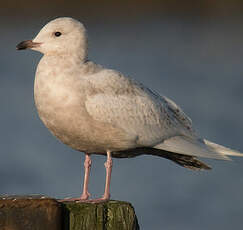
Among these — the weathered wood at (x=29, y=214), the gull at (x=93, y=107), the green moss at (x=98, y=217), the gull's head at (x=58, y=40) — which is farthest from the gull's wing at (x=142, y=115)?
the weathered wood at (x=29, y=214)

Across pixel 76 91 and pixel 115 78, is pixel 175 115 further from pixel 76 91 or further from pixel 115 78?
pixel 76 91

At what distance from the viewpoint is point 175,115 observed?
9117 mm

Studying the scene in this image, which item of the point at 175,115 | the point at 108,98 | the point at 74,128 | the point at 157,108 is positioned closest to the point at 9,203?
the point at 74,128

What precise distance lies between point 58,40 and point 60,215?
122 inches

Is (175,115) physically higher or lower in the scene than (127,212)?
higher

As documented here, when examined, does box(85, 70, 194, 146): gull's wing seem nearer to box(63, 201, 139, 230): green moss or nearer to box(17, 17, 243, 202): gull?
box(17, 17, 243, 202): gull

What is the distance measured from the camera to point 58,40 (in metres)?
8.16

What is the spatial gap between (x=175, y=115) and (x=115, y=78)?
4.71 ft

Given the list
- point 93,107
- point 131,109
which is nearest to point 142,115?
point 131,109

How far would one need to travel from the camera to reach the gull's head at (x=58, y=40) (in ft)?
26.7

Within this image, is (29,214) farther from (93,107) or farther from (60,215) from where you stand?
(93,107)

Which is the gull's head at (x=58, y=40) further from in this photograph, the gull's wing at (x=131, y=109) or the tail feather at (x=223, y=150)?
the tail feather at (x=223, y=150)

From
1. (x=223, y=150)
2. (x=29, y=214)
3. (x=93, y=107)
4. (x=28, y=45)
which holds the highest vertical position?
(x=28, y=45)

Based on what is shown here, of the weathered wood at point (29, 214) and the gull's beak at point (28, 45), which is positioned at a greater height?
the gull's beak at point (28, 45)
